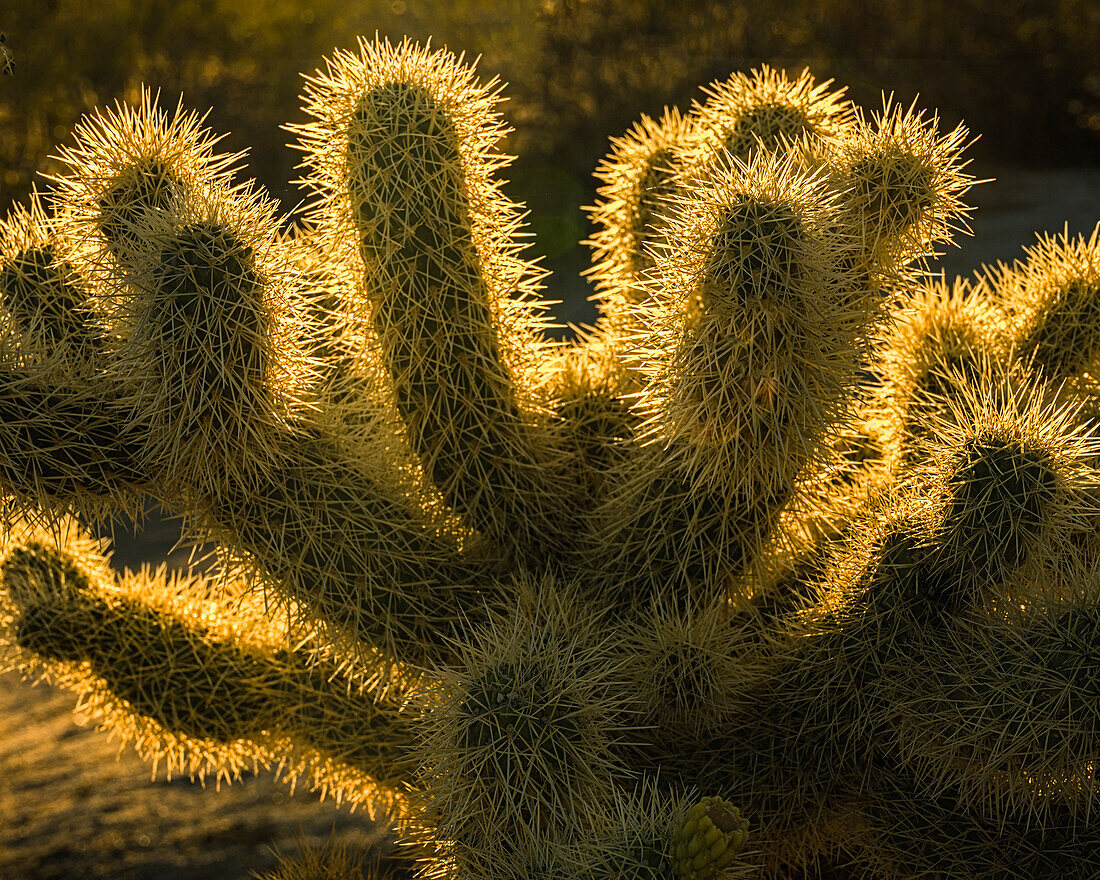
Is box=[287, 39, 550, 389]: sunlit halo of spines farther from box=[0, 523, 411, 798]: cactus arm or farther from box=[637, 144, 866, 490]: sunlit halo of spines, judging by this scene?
box=[0, 523, 411, 798]: cactus arm

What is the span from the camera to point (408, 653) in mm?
1559

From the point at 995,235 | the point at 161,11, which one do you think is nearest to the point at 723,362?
the point at 995,235

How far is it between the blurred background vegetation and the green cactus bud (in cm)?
375

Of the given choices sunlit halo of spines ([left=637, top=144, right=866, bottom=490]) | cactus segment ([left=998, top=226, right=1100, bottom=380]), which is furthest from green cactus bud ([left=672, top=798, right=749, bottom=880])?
cactus segment ([left=998, top=226, right=1100, bottom=380])

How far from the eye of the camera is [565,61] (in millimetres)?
5996

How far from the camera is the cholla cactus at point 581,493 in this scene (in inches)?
47.0

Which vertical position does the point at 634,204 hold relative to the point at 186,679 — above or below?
above

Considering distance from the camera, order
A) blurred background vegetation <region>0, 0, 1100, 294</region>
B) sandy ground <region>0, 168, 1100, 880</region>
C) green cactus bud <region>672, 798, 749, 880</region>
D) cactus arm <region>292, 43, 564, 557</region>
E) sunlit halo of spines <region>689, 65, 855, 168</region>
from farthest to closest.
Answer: blurred background vegetation <region>0, 0, 1100, 294</region>, sandy ground <region>0, 168, 1100, 880</region>, sunlit halo of spines <region>689, 65, 855, 168</region>, cactus arm <region>292, 43, 564, 557</region>, green cactus bud <region>672, 798, 749, 880</region>

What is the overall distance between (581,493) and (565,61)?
491cm

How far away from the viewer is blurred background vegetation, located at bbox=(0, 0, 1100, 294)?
17.3ft

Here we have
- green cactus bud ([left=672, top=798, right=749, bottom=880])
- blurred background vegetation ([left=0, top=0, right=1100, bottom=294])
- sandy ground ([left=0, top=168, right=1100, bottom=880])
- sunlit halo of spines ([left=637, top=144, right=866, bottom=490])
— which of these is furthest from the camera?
blurred background vegetation ([left=0, top=0, right=1100, bottom=294])

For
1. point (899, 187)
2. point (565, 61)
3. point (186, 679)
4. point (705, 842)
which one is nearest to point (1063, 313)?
point (899, 187)

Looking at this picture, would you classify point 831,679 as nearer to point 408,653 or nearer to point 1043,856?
point 1043,856

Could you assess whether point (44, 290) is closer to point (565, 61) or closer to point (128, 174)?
point (128, 174)
